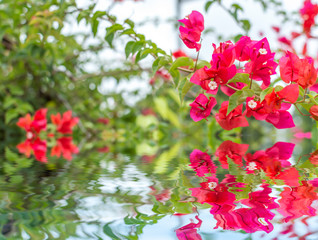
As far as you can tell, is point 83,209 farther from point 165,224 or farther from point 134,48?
point 134,48

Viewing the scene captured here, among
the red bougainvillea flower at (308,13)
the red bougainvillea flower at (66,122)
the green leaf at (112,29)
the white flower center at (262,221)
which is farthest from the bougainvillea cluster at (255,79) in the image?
the red bougainvillea flower at (66,122)

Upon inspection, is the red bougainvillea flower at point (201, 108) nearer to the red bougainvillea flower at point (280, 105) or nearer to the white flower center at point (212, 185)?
the red bougainvillea flower at point (280, 105)

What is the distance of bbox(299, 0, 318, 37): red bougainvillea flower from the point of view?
3.32 ft

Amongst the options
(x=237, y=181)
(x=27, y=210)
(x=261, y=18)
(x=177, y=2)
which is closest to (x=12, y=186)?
(x=27, y=210)

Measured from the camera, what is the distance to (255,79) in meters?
0.57

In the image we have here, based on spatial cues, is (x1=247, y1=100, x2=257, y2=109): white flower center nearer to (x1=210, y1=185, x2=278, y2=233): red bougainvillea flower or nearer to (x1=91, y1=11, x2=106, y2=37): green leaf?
(x1=210, y1=185, x2=278, y2=233): red bougainvillea flower

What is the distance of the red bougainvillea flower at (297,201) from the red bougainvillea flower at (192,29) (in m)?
0.34

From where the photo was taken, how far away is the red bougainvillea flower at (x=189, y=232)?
19cm

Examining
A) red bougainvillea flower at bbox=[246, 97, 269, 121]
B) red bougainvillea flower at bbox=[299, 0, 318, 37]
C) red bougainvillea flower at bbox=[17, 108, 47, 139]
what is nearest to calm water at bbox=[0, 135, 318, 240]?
red bougainvillea flower at bbox=[246, 97, 269, 121]

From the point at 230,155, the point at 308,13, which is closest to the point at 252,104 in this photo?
the point at 230,155

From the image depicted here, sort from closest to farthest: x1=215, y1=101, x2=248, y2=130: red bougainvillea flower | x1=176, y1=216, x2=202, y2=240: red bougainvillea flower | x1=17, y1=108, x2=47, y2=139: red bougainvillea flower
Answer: x1=176, y1=216, x2=202, y2=240: red bougainvillea flower
x1=215, y1=101, x2=248, y2=130: red bougainvillea flower
x1=17, y1=108, x2=47, y2=139: red bougainvillea flower

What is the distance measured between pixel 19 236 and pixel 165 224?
0.09 metres

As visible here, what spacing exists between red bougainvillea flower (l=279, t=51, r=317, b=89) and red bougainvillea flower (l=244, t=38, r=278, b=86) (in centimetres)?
3

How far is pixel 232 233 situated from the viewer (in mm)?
198
